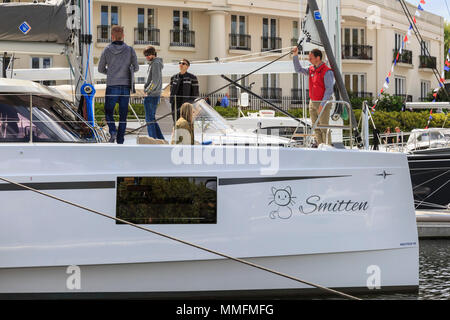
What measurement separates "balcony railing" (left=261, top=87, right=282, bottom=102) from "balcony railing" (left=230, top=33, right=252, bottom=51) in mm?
2123

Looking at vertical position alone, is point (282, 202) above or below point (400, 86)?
below

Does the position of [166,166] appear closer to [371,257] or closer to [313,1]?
[371,257]

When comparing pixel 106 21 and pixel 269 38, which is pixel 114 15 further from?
pixel 269 38

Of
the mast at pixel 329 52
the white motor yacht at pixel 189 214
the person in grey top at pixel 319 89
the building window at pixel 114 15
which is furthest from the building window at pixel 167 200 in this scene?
the building window at pixel 114 15

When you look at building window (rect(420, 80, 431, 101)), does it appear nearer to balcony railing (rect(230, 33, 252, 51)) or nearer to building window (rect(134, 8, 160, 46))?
balcony railing (rect(230, 33, 252, 51))

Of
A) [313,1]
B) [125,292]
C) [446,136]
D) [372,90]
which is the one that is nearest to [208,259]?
[125,292]

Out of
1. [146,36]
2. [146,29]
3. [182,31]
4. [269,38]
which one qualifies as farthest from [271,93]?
[146,29]

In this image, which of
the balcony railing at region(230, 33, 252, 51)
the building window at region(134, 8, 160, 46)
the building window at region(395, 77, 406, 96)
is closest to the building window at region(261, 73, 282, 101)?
the balcony railing at region(230, 33, 252, 51)

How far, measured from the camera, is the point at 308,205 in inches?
294

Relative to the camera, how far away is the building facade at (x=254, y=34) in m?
31.9

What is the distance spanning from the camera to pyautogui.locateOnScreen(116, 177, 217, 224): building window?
7.24 meters

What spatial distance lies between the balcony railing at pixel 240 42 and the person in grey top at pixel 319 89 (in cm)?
2560

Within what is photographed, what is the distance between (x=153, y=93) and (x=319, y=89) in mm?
1945

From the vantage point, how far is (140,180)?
726 cm
